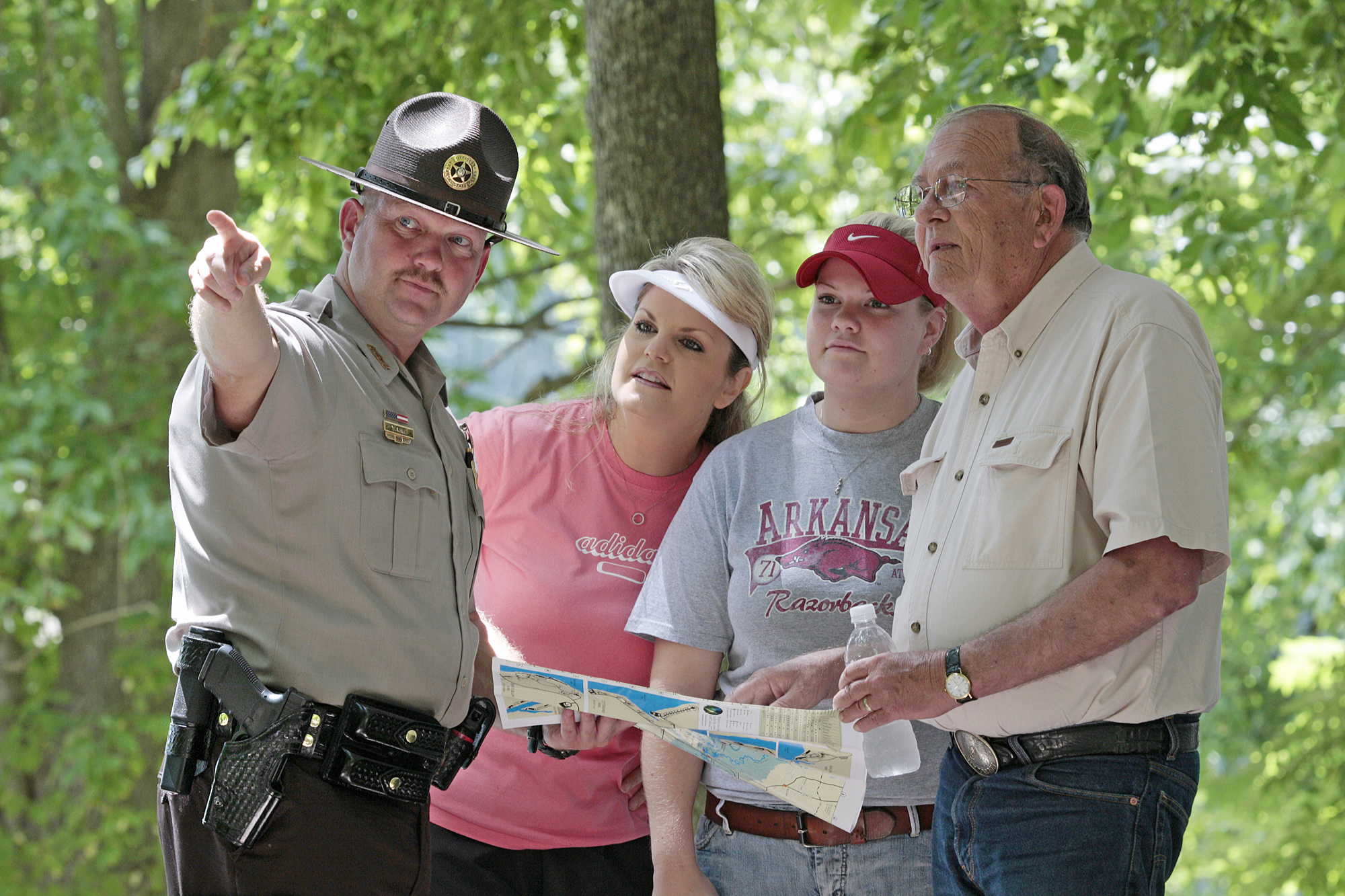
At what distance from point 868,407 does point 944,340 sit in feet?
1.08

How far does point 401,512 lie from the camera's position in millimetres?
2111

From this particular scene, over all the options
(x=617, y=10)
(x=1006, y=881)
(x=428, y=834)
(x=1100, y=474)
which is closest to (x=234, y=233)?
(x=428, y=834)

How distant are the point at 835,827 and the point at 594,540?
90cm

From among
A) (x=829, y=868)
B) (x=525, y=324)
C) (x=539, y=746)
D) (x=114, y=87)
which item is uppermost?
(x=114, y=87)

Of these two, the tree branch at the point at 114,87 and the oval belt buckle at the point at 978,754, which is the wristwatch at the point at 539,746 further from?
the tree branch at the point at 114,87

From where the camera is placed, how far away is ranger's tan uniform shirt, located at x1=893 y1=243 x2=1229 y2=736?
6.06ft

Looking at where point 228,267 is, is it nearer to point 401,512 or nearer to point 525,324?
→ point 401,512

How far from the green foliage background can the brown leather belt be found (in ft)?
6.72

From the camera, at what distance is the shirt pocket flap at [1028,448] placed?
1.98 meters

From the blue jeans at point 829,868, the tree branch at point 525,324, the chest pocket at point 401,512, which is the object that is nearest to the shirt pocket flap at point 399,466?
the chest pocket at point 401,512

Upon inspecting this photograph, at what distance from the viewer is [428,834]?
6.98ft

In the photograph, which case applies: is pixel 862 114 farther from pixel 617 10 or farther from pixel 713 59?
pixel 617 10

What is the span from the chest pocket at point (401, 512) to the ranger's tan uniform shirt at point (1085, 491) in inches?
35.4

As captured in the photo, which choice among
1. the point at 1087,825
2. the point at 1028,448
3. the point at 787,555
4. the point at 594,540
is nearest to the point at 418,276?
the point at 594,540
